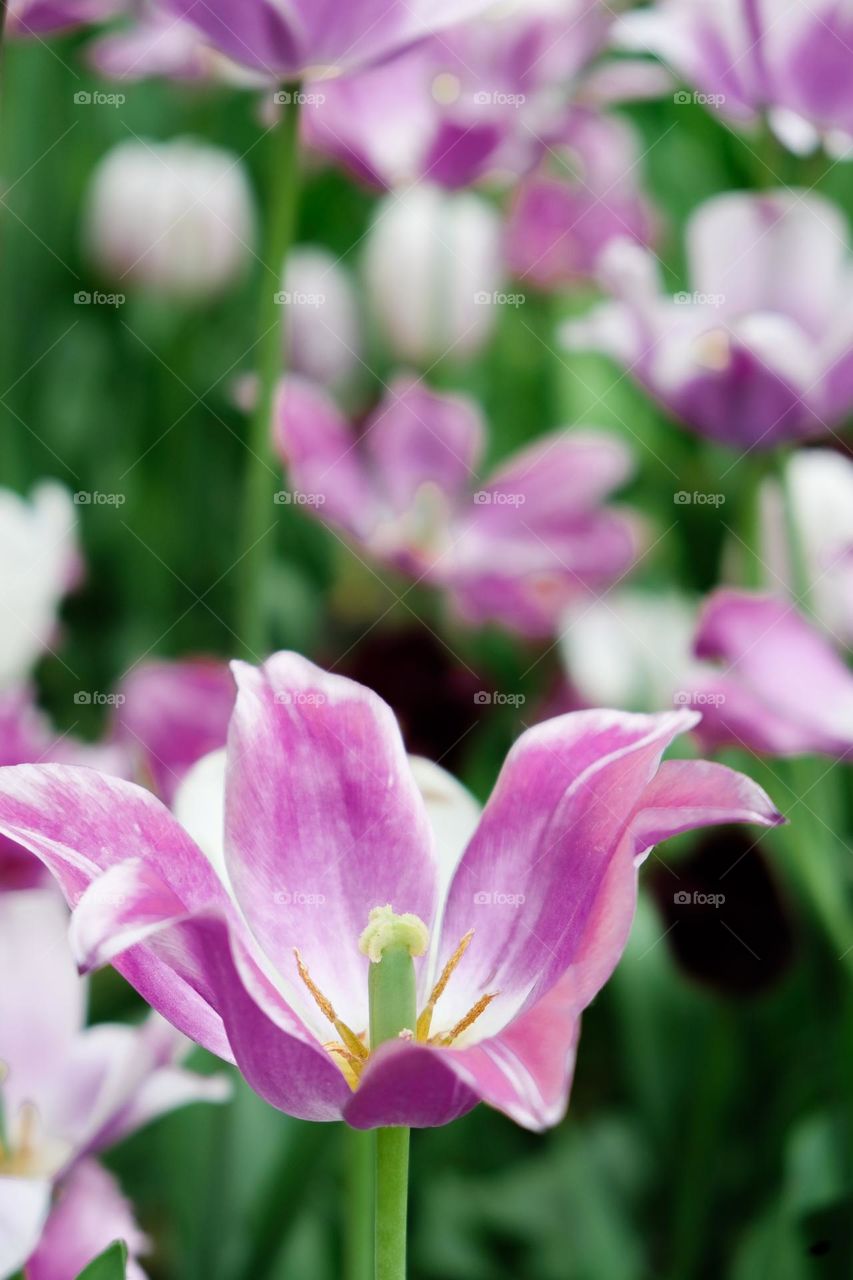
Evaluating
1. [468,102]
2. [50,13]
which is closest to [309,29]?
[50,13]

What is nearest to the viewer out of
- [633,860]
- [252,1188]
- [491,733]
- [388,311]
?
[633,860]

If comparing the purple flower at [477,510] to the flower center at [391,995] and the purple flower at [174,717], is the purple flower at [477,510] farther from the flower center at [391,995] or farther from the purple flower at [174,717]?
the flower center at [391,995]

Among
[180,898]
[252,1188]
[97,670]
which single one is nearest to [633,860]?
[180,898]

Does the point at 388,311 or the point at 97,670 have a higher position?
the point at 388,311

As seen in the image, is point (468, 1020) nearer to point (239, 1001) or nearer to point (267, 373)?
point (239, 1001)

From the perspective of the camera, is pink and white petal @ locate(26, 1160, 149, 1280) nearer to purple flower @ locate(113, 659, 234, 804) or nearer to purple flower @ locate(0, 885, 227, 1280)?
purple flower @ locate(0, 885, 227, 1280)

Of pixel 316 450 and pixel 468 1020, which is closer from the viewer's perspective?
pixel 468 1020

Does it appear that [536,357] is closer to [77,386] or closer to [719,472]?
[719,472]
